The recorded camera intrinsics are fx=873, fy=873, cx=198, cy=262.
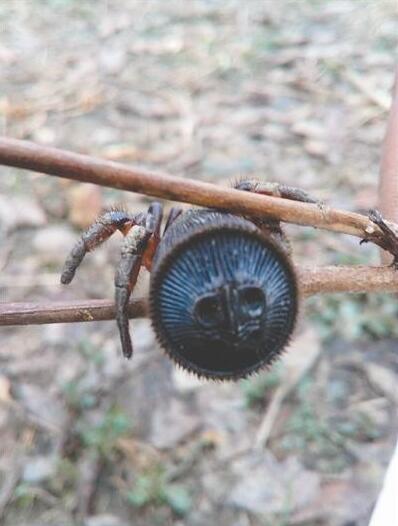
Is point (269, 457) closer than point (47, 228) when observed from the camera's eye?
Yes

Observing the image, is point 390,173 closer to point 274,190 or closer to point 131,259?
point 274,190

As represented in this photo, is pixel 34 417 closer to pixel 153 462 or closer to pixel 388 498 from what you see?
pixel 153 462

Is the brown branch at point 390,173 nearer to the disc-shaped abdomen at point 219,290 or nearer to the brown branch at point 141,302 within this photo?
the brown branch at point 141,302

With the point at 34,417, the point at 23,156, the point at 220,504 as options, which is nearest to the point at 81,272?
the point at 34,417

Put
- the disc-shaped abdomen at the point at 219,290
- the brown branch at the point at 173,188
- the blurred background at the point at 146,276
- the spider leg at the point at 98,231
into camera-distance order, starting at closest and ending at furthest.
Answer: the brown branch at the point at 173,188
the disc-shaped abdomen at the point at 219,290
the spider leg at the point at 98,231
the blurred background at the point at 146,276


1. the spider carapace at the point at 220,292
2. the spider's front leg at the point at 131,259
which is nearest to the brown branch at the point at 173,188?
the spider carapace at the point at 220,292

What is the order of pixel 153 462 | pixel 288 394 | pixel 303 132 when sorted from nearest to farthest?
pixel 153 462
pixel 288 394
pixel 303 132
